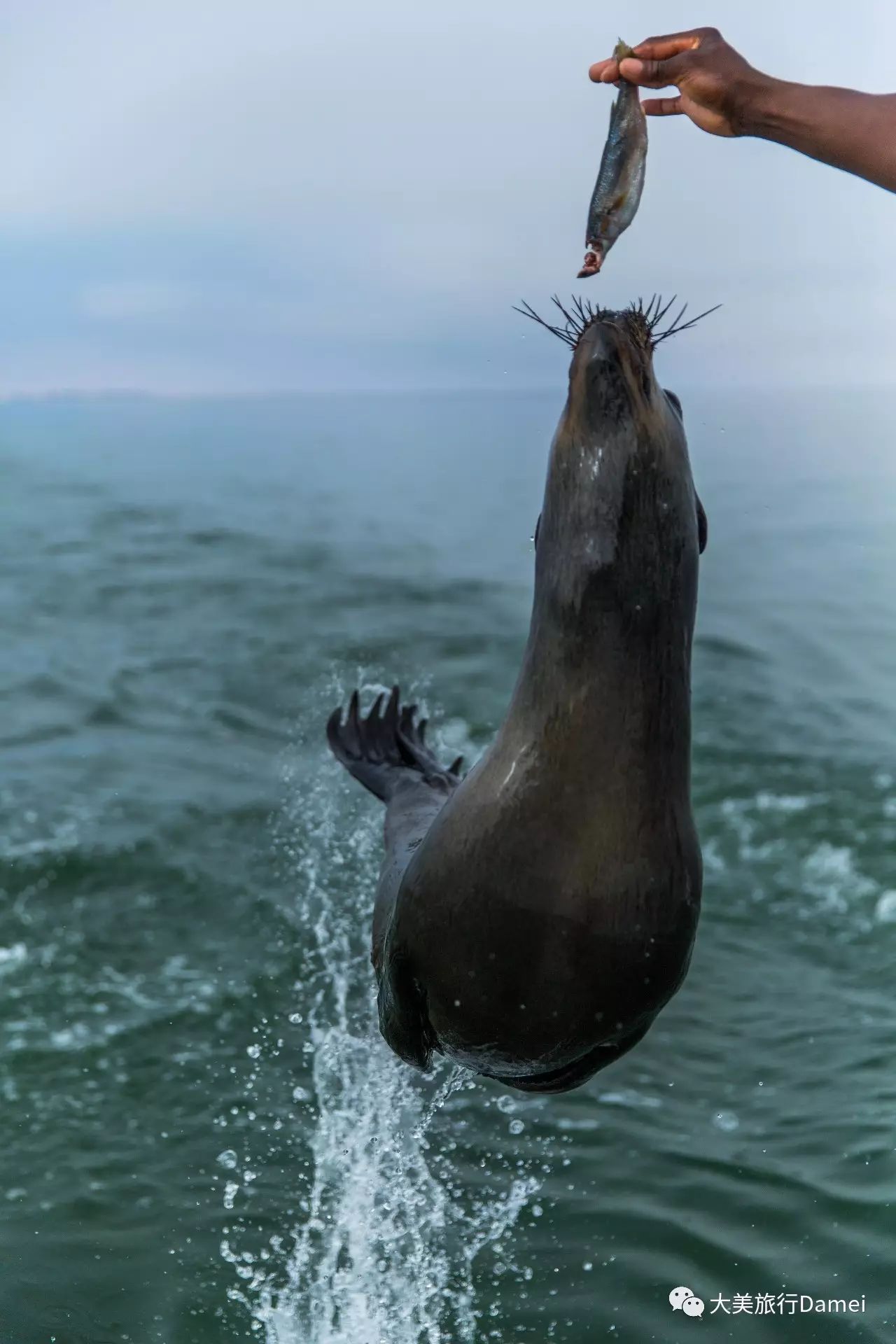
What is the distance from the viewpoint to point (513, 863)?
2445 mm

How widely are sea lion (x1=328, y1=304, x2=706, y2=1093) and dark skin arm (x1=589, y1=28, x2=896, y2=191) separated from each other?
0.36 metres

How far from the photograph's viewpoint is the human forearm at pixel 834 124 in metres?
2.12

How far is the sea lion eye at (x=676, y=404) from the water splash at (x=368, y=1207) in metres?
1.99

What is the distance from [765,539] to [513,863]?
37.0 ft

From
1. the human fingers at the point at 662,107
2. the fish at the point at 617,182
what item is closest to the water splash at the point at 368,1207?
the fish at the point at 617,182

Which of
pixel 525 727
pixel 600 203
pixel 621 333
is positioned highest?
pixel 600 203

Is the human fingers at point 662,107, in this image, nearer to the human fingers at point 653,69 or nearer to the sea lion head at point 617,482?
the human fingers at point 653,69

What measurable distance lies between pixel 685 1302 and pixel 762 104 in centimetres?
304

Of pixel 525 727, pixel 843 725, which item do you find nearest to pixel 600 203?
pixel 525 727

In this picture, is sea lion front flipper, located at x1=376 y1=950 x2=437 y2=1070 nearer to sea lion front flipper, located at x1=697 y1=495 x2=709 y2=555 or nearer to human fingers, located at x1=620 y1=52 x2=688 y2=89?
sea lion front flipper, located at x1=697 y1=495 x2=709 y2=555

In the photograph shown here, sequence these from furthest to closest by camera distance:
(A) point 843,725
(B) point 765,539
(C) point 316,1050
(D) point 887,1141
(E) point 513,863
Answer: (B) point 765,539 → (A) point 843,725 → (C) point 316,1050 → (D) point 887,1141 → (E) point 513,863

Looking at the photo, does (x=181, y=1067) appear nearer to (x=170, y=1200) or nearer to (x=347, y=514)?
(x=170, y=1200)

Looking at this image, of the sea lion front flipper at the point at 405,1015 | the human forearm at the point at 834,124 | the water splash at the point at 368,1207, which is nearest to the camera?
the human forearm at the point at 834,124

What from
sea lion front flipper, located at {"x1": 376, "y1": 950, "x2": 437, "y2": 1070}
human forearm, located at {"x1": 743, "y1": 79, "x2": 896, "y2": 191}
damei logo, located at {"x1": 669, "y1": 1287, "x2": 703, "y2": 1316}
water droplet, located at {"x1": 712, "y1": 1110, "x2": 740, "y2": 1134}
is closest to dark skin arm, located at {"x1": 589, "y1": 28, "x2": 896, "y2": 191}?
human forearm, located at {"x1": 743, "y1": 79, "x2": 896, "y2": 191}
